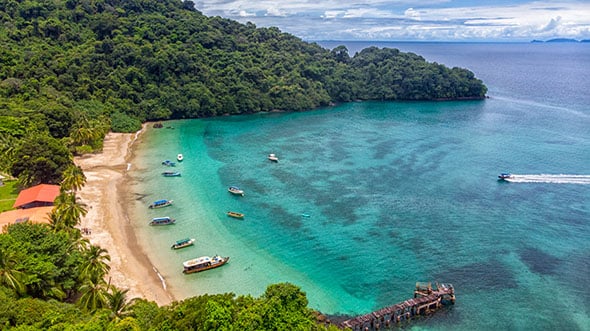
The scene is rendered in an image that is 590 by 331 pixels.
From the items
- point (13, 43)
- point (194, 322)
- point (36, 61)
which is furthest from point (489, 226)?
point (13, 43)

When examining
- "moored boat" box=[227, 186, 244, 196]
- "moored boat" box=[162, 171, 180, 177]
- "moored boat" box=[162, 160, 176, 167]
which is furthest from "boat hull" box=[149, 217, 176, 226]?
"moored boat" box=[162, 160, 176, 167]

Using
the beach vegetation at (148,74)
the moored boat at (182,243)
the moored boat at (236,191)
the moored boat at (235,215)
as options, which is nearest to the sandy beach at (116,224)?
the moored boat at (182,243)

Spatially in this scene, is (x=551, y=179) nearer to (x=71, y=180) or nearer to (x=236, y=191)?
(x=236, y=191)

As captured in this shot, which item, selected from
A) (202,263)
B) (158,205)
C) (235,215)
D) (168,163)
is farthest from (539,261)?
(168,163)

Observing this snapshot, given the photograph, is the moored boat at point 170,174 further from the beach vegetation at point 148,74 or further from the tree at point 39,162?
the beach vegetation at point 148,74

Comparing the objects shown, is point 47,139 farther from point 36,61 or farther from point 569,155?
point 569,155
